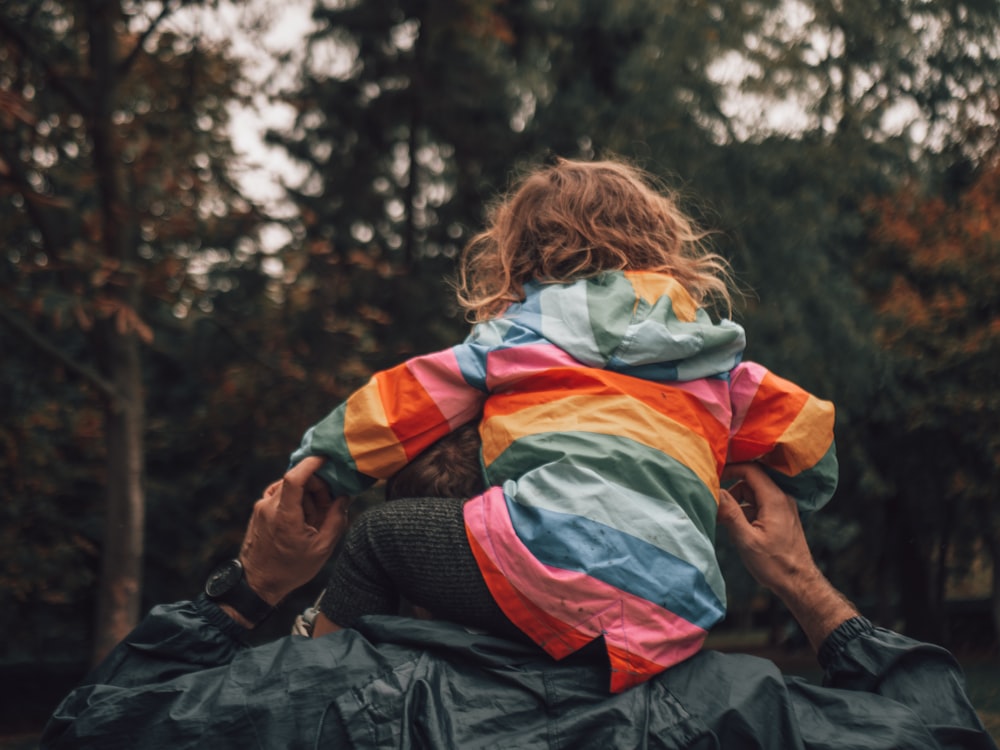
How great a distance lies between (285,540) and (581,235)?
865 mm

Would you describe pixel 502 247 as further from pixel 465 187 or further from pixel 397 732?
pixel 465 187

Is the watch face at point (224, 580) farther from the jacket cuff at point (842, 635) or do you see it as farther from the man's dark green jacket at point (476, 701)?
the jacket cuff at point (842, 635)

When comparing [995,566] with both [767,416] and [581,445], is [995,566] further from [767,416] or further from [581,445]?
[581,445]

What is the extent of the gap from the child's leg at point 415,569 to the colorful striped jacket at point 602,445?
31 mm

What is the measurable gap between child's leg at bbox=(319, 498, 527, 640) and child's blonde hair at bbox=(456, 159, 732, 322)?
628 millimetres

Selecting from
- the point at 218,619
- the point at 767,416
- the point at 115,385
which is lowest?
the point at 218,619

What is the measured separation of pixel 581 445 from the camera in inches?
68.7

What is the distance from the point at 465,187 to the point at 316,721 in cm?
825

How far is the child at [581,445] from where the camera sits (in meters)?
1.63

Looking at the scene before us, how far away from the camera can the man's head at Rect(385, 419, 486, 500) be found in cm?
193

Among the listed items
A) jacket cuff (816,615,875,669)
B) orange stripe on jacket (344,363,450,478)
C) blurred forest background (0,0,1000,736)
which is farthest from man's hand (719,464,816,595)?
blurred forest background (0,0,1000,736)

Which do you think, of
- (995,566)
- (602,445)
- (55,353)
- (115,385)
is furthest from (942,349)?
(602,445)

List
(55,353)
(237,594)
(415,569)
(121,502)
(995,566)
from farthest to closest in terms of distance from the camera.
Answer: (995,566) → (121,502) → (55,353) → (237,594) → (415,569)

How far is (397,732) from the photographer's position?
1.51 meters
